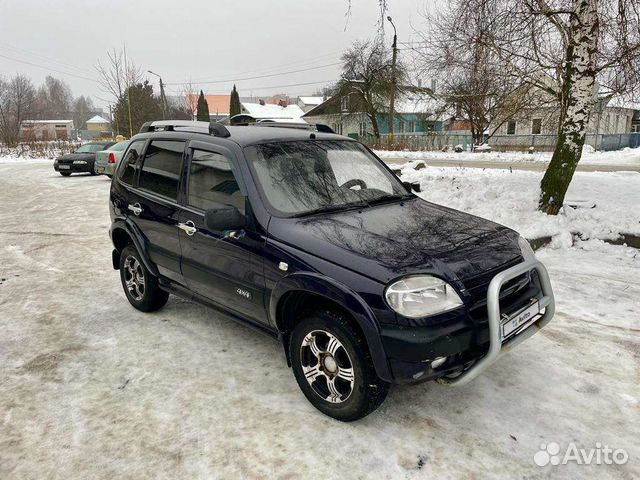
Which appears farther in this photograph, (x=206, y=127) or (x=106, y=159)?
(x=106, y=159)

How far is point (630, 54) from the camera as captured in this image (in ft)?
23.6

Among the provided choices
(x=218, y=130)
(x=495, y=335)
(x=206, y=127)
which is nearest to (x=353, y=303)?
(x=495, y=335)

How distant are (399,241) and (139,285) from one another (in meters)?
3.09

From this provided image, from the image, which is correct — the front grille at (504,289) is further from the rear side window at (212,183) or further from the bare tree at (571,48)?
the bare tree at (571,48)

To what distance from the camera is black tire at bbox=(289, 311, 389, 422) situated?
279cm

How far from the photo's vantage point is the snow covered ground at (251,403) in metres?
2.68

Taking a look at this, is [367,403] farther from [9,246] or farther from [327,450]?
[9,246]

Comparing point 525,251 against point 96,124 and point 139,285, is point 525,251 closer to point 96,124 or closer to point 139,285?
point 139,285

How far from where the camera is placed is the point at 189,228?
12.8 ft

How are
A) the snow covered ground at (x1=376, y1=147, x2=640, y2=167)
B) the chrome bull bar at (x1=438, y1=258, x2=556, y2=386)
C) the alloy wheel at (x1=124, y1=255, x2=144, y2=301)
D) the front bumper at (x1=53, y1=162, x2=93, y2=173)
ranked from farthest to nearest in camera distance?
the snow covered ground at (x1=376, y1=147, x2=640, y2=167)
the front bumper at (x1=53, y1=162, x2=93, y2=173)
the alloy wheel at (x1=124, y1=255, x2=144, y2=301)
the chrome bull bar at (x1=438, y1=258, x2=556, y2=386)

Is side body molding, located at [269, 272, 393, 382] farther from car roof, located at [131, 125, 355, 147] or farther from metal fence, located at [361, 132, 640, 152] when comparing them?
metal fence, located at [361, 132, 640, 152]

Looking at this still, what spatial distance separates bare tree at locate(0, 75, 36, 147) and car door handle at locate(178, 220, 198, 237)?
145 ft

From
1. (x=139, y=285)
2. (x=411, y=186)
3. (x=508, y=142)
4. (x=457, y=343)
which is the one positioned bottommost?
(x=139, y=285)

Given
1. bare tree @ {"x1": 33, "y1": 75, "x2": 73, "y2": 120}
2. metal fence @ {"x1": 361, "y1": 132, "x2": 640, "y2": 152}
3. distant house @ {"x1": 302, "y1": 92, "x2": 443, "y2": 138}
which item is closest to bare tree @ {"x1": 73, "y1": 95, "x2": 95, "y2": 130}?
bare tree @ {"x1": 33, "y1": 75, "x2": 73, "y2": 120}
